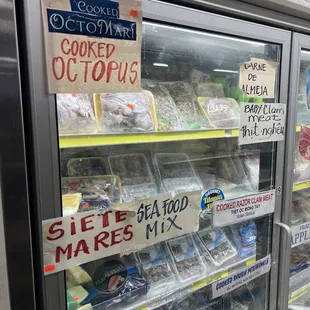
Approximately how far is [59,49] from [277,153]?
0.91m

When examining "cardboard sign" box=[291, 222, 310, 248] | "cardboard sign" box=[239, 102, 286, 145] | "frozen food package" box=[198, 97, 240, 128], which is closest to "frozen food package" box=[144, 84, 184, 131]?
"frozen food package" box=[198, 97, 240, 128]

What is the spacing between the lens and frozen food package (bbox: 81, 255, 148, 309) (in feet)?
3.24

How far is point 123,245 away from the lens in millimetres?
859

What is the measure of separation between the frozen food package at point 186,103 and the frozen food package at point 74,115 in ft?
1.37

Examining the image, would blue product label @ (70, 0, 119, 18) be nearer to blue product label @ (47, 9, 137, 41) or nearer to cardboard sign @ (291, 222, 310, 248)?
blue product label @ (47, 9, 137, 41)

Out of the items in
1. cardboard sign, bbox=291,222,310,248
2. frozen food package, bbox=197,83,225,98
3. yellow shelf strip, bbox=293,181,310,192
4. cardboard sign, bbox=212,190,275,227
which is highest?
frozen food package, bbox=197,83,225,98

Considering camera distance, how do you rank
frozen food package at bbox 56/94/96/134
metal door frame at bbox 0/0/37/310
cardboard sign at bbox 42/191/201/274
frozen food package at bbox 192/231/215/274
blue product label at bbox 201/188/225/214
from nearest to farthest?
1. metal door frame at bbox 0/0/37/310
2. cardboard sign at bbox 42/191/201/274
3. frozen food package at bbox 56/94/96/134
4. blue product label at bbox 201/188/225/214
5. frozen food package at bbox 192/231/215/274

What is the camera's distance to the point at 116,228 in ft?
2.75

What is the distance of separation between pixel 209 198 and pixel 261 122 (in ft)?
1.18

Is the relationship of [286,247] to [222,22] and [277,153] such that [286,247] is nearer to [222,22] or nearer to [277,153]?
[277,153]

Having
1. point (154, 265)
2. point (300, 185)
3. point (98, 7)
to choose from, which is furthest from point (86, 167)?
point (300, 185)

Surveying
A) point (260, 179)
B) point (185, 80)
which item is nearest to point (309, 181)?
point (260, 179)

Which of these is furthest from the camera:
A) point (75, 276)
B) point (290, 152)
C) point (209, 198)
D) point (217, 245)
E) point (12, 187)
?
point (217, 245)

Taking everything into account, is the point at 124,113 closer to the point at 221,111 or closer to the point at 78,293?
the point at 221,111
